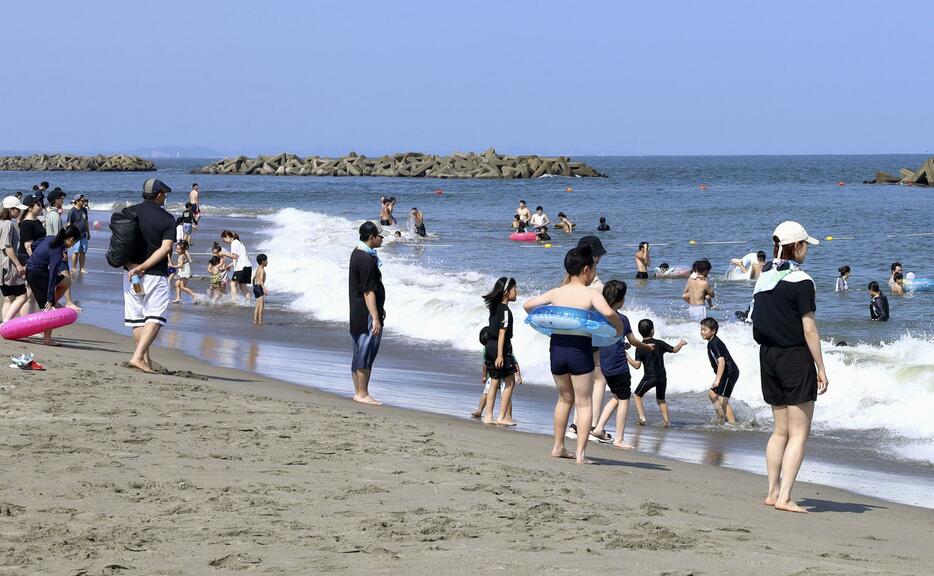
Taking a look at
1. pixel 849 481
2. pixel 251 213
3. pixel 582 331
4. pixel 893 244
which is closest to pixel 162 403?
pixel 582 331

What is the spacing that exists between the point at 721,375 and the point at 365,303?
338 centimetres

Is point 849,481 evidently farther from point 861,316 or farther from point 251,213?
point 251,213

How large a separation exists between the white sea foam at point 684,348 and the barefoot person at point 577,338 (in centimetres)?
362

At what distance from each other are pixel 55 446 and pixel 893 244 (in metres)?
32.5

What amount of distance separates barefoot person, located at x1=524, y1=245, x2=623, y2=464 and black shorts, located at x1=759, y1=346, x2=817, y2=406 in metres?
1.05

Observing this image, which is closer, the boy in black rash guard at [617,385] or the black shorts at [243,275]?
the boy in black rash guard at [617,385]

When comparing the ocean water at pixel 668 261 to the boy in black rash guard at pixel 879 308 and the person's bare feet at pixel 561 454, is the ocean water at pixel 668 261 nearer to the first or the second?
the boy in black rash guard at pixel 879 308

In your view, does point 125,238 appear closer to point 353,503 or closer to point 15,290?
point 15,290

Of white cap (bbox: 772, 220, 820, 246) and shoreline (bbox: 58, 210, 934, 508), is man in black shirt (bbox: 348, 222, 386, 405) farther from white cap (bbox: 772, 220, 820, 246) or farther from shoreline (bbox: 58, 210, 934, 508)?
white cap (bbox: 772, 220, 820, 246)

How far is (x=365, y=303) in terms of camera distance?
993cm

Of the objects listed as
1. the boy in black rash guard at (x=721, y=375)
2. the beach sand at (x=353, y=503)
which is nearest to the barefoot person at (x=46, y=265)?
the beach sand at (x=353, y=503)

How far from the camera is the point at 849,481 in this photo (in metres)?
8.19

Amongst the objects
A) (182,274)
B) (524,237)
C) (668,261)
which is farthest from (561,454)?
(524,237)

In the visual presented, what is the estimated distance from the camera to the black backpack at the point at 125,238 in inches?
372
